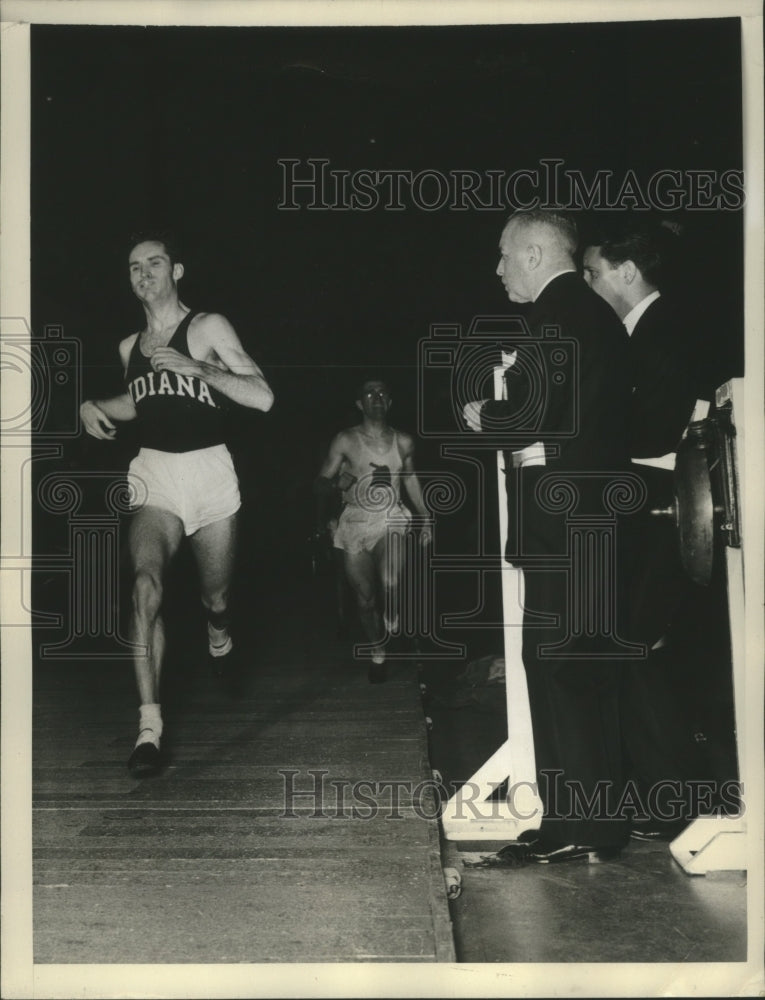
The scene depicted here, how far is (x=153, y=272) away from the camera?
3906 mm

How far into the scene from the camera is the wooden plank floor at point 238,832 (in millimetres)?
2295

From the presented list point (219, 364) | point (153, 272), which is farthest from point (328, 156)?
point (219, 364)

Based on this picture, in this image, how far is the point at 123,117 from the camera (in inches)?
198

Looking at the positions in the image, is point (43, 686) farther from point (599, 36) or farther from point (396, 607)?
point (599, 36)

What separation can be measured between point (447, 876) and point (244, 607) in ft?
21.2

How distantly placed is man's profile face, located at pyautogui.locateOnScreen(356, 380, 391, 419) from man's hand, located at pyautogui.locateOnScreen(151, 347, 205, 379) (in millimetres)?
1753

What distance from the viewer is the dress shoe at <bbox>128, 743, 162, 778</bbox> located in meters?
3.63

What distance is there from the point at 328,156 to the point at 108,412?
2.66 m

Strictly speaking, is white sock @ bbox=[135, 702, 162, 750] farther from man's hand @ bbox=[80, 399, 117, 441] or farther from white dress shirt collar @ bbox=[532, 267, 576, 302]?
white dress shirt collar @ bbox=[532, 267, 576, 302]

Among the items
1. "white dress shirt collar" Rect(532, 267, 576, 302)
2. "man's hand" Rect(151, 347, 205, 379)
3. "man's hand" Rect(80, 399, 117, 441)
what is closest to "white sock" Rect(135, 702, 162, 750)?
"man's hand" Rect(80, 399, 117, 441)

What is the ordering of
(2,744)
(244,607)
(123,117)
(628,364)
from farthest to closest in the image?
(244,607), (123,117), (628,364), (2,744)

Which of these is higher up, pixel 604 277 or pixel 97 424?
pixel 604 277

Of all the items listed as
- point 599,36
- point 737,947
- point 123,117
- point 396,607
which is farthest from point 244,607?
point 737,947

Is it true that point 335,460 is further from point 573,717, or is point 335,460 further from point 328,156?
point 573,717
